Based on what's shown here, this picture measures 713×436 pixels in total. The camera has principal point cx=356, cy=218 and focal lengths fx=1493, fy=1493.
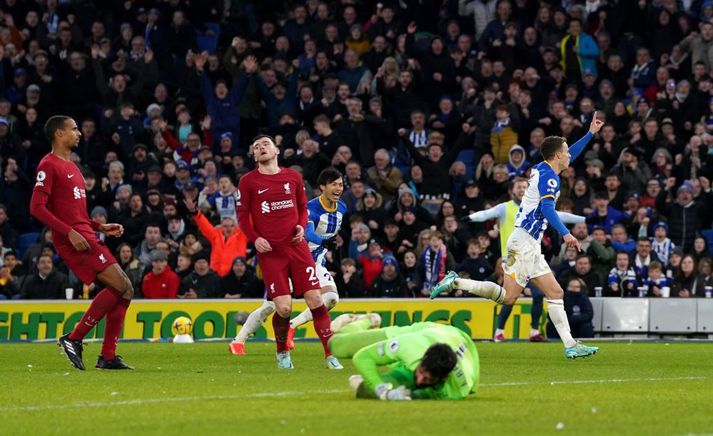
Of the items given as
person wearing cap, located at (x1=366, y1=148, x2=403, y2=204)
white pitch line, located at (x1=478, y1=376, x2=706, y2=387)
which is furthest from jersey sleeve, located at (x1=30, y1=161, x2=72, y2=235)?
person wearing cap, located at (x1=366, y1=148, x2=403, y2=204)

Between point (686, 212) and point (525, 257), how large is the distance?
9.14m

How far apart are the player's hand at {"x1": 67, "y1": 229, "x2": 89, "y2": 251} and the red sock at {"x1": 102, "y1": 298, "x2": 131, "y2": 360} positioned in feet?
2.61

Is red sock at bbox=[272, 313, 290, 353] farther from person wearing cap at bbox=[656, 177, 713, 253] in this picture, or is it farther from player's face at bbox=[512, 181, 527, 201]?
person wearing cap at bbox=[656, 177, 713, 253]

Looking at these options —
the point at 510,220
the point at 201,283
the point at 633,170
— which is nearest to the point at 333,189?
the point at 510,220

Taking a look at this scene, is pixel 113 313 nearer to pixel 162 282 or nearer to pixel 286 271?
pixel 286 271

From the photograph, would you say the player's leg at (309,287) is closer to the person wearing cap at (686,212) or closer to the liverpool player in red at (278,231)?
the liverpool player in red at (278,231)

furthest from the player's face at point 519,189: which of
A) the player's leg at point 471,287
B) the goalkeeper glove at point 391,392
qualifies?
the goalkeeper glove at point 391,392

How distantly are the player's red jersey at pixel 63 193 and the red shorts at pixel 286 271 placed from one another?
177 cm

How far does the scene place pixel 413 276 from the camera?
85.1 ft

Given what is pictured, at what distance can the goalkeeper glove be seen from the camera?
1073cm

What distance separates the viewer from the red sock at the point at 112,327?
15031 millimetres

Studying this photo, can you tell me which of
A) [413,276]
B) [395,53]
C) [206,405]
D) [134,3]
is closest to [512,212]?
[413,276]

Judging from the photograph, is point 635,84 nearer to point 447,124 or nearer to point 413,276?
point 447,124

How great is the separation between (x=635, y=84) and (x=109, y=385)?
18.1m
